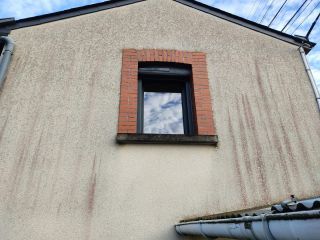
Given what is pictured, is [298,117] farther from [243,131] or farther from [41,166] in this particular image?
[41,166]

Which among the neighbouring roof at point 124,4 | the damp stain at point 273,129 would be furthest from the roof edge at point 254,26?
the damp stain at point 273,129

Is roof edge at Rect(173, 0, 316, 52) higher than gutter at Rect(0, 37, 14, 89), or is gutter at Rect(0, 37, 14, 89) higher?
roof edge at Rect(173, 0, 316, 52)

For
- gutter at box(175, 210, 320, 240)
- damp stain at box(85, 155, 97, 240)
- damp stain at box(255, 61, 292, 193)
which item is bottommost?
gutter at box(175, 210, 320, 240)

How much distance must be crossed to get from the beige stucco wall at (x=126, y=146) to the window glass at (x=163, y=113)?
0.57 metres

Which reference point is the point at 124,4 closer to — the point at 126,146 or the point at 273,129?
the point at 126,146

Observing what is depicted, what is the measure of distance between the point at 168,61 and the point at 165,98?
640 mm

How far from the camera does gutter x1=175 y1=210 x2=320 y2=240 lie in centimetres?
118

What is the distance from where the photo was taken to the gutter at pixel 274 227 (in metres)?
1.18

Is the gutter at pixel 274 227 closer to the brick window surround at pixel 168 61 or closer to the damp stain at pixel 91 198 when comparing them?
the damp stain at pixel 91 198

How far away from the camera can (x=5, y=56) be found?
440 cm

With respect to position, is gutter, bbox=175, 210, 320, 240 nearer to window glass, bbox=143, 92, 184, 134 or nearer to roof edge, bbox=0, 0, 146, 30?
window glass, bbox=143, 92, 184, 134

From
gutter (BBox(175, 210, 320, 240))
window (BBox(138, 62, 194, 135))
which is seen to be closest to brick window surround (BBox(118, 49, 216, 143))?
window (BBox(138, 62, 194, 135))

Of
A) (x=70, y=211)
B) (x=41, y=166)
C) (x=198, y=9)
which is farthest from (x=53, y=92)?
(x=198, y=9)

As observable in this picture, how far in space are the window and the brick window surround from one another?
14 centimetres
